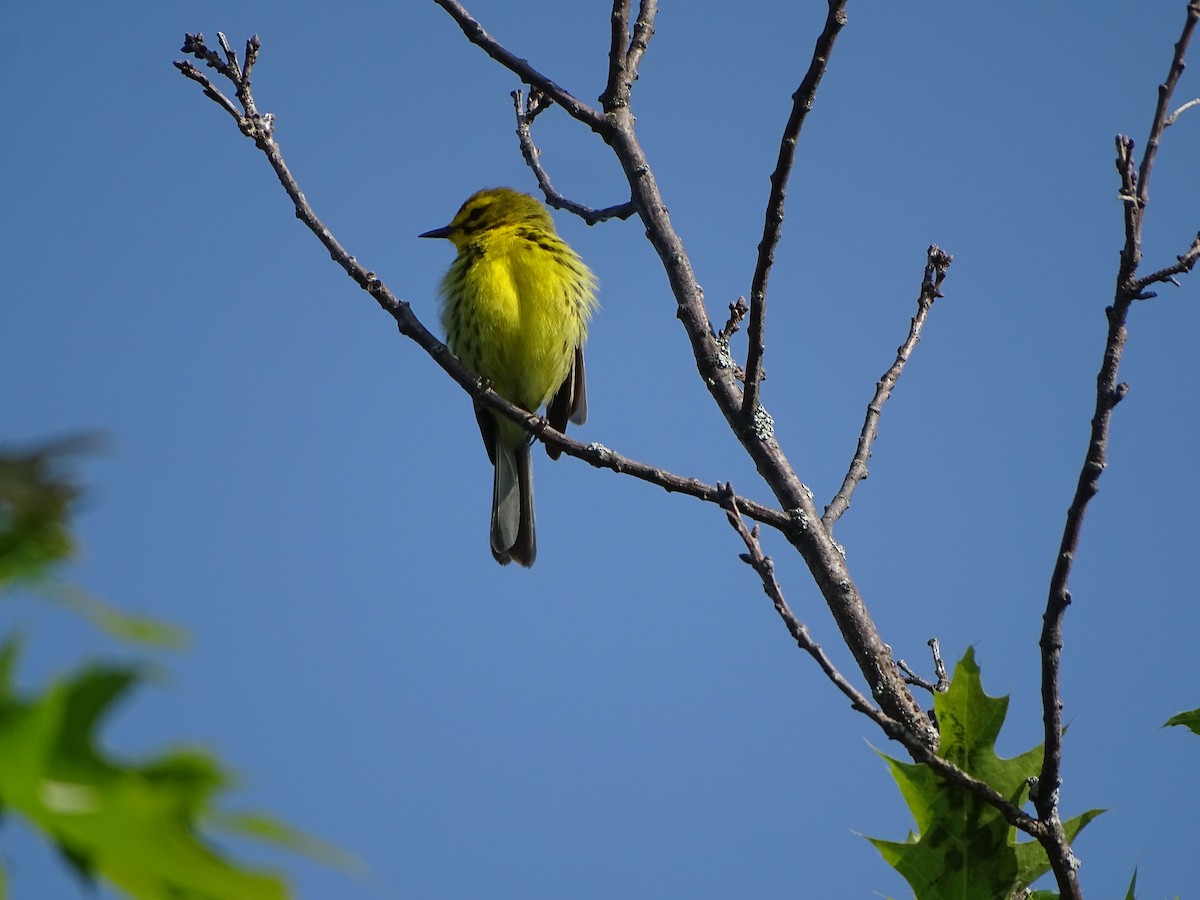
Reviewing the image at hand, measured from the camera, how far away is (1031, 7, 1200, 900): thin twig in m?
2.67

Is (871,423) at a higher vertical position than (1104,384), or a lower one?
higher

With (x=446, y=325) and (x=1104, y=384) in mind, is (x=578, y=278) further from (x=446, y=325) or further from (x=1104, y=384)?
(x=1104, y=384)

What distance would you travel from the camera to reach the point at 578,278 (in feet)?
26.2

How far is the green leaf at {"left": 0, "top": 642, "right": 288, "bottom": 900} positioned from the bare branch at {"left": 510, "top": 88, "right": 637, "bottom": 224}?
3.85 meters

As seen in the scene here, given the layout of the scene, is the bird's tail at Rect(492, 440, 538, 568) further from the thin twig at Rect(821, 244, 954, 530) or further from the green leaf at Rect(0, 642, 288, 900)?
the green leaf at Rect(0, 642, 288, 900)

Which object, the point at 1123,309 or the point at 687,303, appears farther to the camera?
the point at 687,303

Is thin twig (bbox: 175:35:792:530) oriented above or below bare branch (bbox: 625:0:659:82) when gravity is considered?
below

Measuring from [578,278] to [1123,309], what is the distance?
5465 millimetres

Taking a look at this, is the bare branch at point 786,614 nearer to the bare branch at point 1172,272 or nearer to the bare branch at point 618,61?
the bare branch at point 1172,272

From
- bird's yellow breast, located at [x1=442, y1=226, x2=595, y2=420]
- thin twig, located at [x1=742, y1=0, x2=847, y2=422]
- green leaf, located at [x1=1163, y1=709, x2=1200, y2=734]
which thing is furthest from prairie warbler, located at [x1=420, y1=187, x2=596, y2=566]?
green leaf, located at [x1=1163, y1=709, x2=1200, y2=734]

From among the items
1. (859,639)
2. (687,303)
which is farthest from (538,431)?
(859,639)

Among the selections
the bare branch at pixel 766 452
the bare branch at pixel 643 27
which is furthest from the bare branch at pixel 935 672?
the bare branch at pixel 643 27

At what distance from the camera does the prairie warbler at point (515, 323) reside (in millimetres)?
7570

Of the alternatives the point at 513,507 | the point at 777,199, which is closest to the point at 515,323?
the point at 513,507
